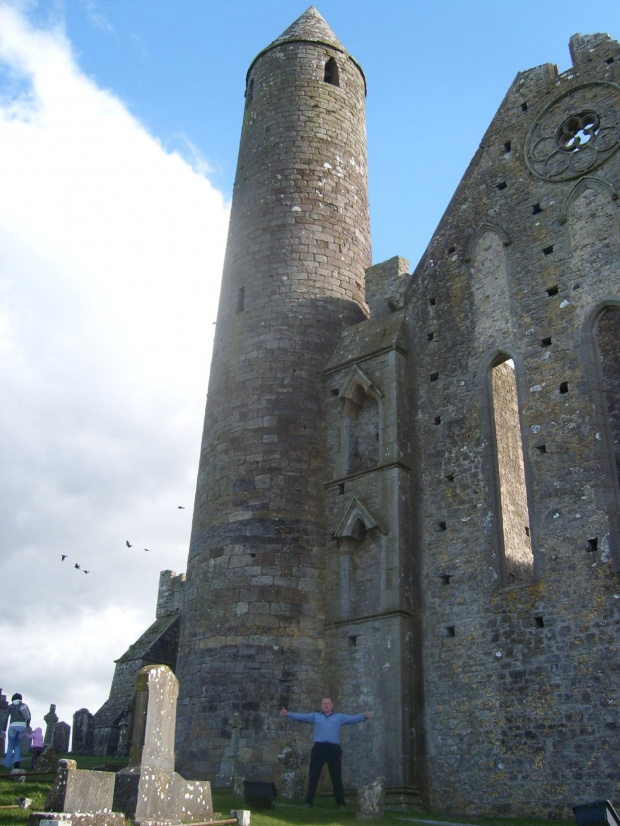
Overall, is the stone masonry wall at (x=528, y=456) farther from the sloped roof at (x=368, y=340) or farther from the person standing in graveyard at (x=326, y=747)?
the person standing in graveyard at (x=326, y=747)

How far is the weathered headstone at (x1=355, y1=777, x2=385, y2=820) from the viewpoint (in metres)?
10.9

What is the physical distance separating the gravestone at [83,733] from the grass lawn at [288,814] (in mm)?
10204

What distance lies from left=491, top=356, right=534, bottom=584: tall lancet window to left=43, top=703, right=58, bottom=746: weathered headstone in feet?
41.3

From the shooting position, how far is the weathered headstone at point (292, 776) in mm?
12977

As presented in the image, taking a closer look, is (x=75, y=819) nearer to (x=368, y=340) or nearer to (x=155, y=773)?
(x=155, y=773)

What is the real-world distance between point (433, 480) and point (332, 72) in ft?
38.6

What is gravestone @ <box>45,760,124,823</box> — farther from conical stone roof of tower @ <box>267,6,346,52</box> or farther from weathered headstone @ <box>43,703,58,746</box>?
conical stone roof of tower @ <box>267,6,346,52</box>

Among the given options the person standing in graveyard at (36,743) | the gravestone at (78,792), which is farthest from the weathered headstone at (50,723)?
the gravestone at (78,792)

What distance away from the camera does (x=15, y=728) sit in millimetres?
13922

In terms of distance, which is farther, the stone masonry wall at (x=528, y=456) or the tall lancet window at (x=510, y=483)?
the tall lancet window at (x=510, y=483)

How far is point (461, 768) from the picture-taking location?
13141 millimetres

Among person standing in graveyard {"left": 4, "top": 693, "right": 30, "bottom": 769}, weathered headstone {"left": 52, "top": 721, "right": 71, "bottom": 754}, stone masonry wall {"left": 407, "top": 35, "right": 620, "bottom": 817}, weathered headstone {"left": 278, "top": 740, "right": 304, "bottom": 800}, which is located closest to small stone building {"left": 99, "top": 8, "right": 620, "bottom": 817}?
stone masonry wall {"left": 407, "top": 35, "right": 620, "bottom": 817}

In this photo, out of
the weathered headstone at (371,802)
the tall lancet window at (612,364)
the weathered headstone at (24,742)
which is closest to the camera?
the weathered headstone at (371,802)

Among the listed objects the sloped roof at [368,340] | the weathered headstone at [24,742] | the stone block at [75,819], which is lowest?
→ the stone block at [75,819]
